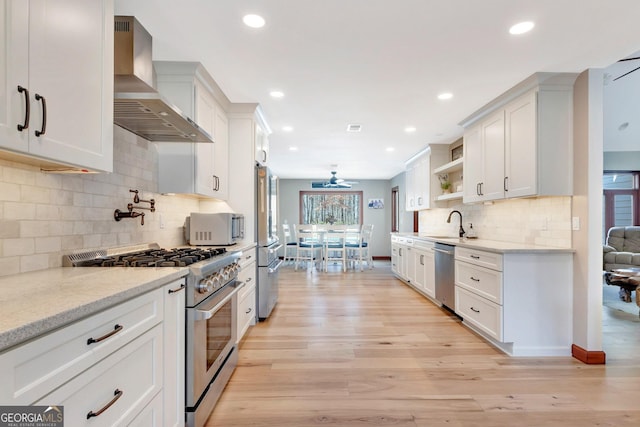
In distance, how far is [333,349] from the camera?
8.87 ft

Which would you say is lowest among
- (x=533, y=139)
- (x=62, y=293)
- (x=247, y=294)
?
(x=247, y=294)

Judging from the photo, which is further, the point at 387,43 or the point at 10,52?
the point at 387,43

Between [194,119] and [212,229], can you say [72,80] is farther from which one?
[212,229]

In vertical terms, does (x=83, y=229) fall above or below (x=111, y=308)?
above

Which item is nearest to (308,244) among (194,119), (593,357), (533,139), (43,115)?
(194,119)

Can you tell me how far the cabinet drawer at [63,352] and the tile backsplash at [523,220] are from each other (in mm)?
3254

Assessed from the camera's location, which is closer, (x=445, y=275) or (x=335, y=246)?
(x=445, y=275)

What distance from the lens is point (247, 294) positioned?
2.97 m

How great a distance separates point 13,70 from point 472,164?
390 cm

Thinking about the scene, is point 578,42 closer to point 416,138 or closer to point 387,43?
point 387,43

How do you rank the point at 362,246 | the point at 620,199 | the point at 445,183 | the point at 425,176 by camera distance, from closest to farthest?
the point at 445,183 → the point at 425,176 → the point at 620,199 → the point at 362,246

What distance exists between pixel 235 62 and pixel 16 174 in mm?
1610

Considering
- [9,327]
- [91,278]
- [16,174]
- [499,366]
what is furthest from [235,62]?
[499,366]

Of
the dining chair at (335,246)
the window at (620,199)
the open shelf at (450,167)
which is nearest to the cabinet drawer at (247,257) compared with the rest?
the open shelf at (450,167)
